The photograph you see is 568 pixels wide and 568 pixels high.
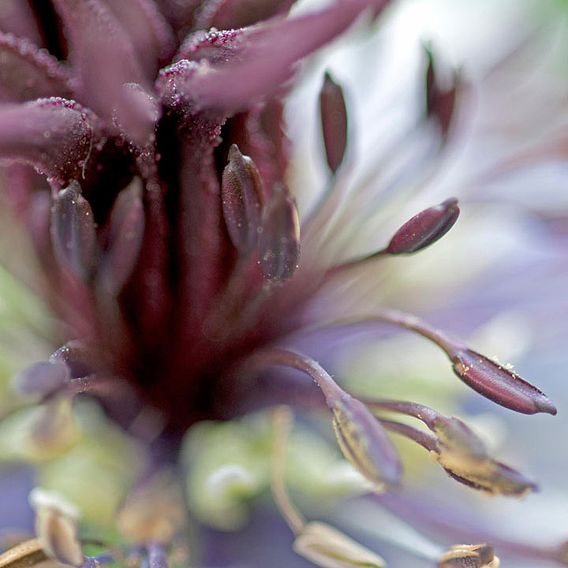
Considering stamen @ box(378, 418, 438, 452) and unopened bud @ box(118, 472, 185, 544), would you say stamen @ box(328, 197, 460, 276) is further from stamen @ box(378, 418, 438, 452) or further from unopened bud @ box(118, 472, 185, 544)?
unopened bud @ box(118, 472, 185, 544)

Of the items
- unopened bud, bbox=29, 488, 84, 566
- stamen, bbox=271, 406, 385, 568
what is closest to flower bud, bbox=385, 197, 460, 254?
stamen, bbox=271, 406, 385, 568

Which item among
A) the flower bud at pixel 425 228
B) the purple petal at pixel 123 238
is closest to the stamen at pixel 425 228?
the flower bud at pixel 425 228

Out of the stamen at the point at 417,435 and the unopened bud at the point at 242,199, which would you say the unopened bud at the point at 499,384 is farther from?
the unopened bud at the point at 242,199

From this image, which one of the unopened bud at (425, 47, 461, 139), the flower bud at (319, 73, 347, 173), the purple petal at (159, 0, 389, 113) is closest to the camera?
the purple petal at (159, 0, 389, 113)

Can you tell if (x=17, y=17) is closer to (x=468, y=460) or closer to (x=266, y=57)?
(x=266, y=57)

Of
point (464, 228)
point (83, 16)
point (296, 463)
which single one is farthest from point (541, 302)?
point (83, 16)

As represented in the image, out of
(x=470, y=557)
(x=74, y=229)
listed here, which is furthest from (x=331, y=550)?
(x=74, y=229)

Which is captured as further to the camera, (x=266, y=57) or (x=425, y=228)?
(x=425, y=228)
